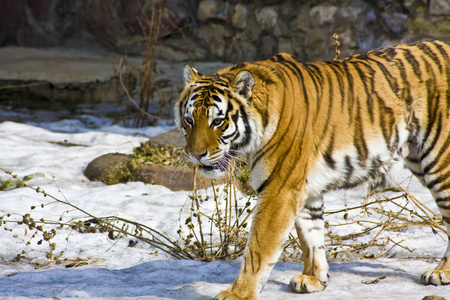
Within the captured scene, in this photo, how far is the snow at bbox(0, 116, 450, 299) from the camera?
119 inches

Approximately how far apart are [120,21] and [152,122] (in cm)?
231

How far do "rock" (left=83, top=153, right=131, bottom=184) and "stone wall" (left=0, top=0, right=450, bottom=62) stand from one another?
193 cm

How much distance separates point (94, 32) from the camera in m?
9.25

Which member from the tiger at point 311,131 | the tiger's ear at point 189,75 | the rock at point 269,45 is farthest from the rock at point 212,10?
the tiger's ear at point 189,75

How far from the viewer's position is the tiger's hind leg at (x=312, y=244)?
3.07m

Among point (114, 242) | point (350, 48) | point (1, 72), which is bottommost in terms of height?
point (114, 242)

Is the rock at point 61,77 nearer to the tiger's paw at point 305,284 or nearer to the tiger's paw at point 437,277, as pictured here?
the tiger's paw at point 305,284

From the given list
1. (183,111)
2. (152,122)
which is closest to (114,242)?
(183,111)

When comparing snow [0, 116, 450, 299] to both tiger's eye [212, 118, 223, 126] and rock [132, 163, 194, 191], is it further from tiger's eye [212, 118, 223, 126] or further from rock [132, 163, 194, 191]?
tiger's eye [212, 118, 223, 126]

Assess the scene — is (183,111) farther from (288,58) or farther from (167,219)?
(167,219)

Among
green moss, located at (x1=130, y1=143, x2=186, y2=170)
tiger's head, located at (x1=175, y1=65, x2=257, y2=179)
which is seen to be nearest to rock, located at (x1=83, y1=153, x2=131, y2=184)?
green moss, located at (x1=130, y1=143, x2=186, y2=170)

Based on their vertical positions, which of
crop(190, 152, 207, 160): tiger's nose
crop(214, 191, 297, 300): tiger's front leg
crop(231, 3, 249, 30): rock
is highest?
crop(231, 3, 249, 30): rock

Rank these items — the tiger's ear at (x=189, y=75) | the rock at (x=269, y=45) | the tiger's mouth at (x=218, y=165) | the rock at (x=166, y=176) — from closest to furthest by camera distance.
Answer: the tiger's mouth at (x=218, y=165)
the tiger's ear at (x=189, y=75)
the rock at (x=166, y=176)
the rock at (x=269, y=45)

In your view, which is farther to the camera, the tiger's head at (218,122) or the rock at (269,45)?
the rock at (269,45)
